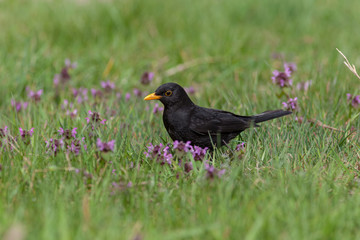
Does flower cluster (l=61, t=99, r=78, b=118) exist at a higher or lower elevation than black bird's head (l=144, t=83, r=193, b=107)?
lower

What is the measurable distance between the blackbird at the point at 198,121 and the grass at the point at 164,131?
13 cm

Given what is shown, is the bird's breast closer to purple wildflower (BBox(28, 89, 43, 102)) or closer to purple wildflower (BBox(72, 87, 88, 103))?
purple wildflower (BBox(72, 87, 88, 103))

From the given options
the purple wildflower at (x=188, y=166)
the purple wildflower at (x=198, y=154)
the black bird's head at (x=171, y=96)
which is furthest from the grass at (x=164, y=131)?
the black bird's head at (x=171, y=96)

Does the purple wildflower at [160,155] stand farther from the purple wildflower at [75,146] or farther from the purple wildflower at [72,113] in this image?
the purple wildflower at [72,113]

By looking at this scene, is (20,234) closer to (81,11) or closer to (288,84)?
(288,84)

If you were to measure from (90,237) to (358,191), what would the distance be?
5.35 ft

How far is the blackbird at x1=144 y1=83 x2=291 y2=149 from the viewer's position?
13.2ft

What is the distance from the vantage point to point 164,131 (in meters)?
4.46

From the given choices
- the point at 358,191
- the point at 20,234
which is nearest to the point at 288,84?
the point at 358,191

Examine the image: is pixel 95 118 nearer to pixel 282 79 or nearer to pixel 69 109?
pixel 69 109

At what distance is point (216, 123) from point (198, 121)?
16 cm

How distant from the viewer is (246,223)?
8.06 feet

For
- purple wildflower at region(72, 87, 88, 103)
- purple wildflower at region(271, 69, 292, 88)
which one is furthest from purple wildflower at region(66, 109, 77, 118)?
purple wildflower at region(271, 69, 292, 88)

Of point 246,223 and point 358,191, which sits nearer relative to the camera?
point 246,223
